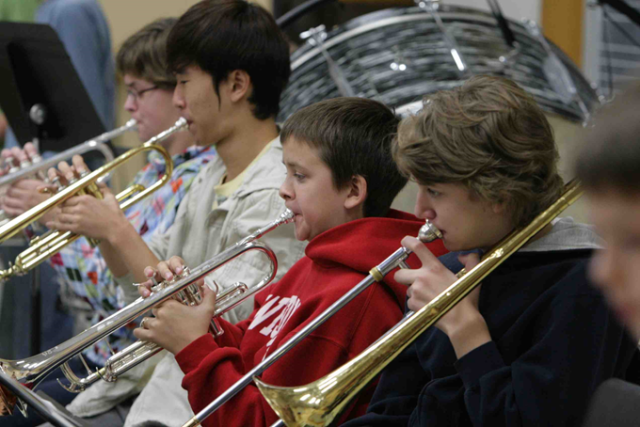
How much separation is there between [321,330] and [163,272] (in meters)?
0.30

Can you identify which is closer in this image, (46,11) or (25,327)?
(25,327)

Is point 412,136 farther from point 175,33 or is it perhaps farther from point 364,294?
point 175,33

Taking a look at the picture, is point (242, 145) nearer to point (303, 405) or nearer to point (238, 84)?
point (238, 84)

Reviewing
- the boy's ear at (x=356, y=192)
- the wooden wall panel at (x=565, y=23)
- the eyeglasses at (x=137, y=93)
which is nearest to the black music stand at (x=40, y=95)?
the eyeglasses at (x=137, y=93)

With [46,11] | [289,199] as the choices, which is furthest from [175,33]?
[46,11]

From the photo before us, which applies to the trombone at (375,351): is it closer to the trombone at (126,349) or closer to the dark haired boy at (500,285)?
the dark haired boy at (500,285)

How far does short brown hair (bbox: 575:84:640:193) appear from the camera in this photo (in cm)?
58

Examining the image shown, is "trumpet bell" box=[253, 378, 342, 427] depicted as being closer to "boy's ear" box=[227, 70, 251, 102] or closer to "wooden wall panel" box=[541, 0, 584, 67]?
Answer: "boy's ear" box=[227, 70, 251, 102]

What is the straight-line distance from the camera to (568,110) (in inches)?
89.7

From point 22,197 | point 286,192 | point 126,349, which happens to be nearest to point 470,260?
point 286,192

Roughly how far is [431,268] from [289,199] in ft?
1.19

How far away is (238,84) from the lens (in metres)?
1.74

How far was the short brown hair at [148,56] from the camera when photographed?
2.04m

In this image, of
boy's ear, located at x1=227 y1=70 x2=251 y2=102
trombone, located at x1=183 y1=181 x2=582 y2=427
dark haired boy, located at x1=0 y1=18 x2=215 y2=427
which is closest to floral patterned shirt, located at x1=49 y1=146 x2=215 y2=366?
dark haired boy, located at x1=0 y1=18 x2=215 y2=427
